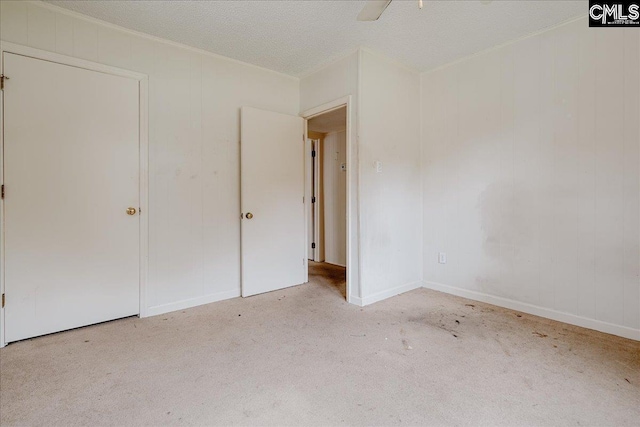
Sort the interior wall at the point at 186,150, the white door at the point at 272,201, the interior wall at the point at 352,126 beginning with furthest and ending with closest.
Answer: the white door at the point at 272,201, the interior wall at the point at 352,126, the interior wall at the point at 186,150

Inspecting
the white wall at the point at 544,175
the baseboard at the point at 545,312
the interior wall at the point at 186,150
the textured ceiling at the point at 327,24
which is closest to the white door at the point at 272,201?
the interior wall at the point at 186,150

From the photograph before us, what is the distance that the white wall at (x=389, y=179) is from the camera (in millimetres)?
3121

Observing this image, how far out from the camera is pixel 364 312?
2.91 metres

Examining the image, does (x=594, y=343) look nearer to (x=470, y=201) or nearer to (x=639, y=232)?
(x=639, y=232)

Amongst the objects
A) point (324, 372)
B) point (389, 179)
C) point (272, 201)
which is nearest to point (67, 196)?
point (272, 201)

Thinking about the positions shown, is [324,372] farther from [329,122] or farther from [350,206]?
[329,122]

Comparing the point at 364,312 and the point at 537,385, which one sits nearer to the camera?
the point at 537,385

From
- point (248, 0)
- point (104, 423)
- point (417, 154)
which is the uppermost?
point (248, 0)

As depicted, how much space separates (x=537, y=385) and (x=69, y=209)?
3.39 m

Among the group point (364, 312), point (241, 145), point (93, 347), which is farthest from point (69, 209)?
point (364, 312)

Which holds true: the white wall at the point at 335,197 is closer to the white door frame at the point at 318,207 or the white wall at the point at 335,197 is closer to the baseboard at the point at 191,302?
the white door frame at the point at 318,207

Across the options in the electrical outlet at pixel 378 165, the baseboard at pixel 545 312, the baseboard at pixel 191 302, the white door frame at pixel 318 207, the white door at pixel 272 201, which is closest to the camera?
the baseboard at pixel 545 312

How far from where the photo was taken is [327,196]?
5387mm

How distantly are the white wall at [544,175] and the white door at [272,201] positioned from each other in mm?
1542
